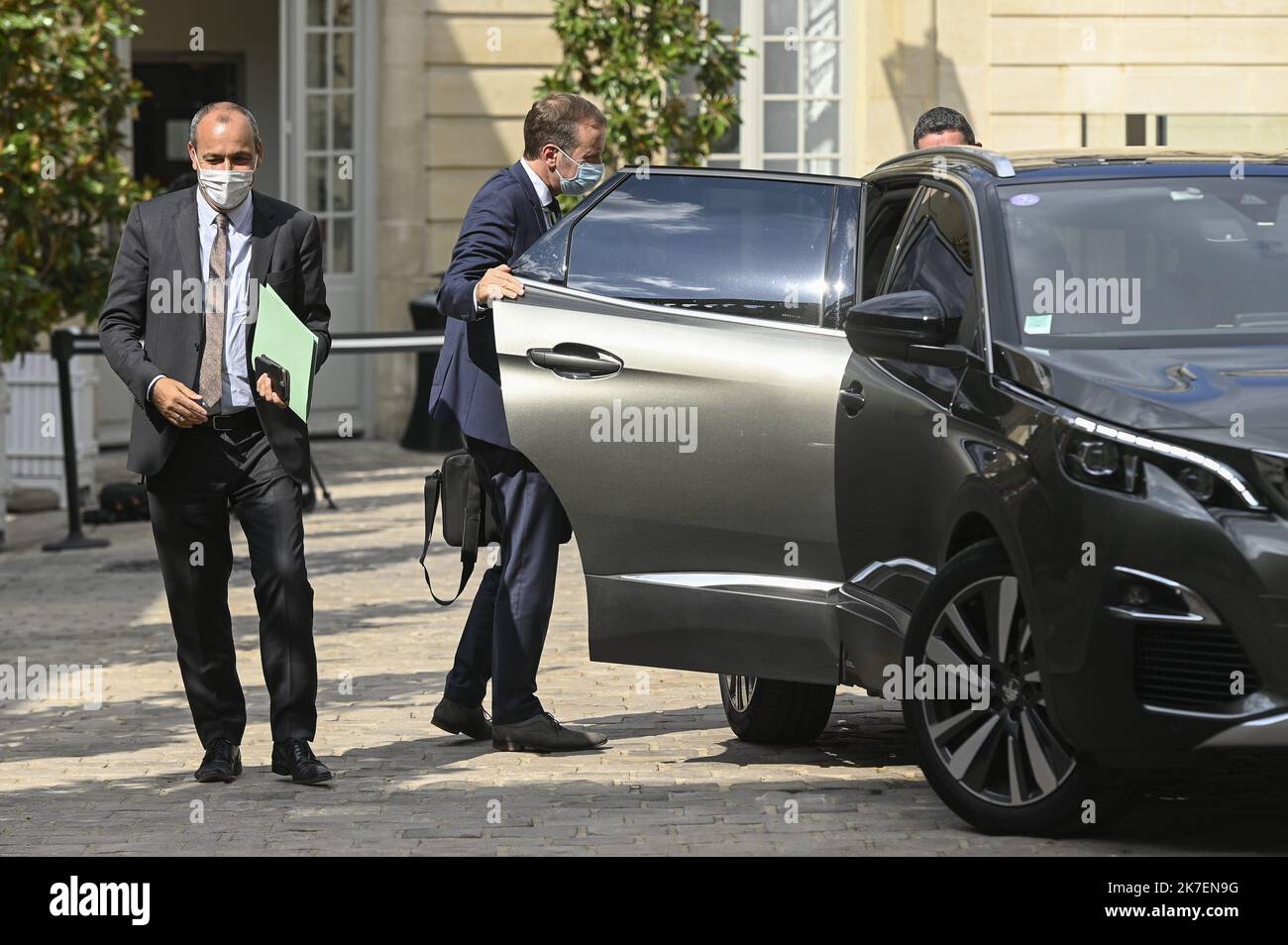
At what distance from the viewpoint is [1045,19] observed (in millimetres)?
19688

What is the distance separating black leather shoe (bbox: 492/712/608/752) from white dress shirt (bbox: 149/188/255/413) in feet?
4.70

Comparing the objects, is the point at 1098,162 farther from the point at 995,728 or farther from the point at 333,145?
the point at 333,145

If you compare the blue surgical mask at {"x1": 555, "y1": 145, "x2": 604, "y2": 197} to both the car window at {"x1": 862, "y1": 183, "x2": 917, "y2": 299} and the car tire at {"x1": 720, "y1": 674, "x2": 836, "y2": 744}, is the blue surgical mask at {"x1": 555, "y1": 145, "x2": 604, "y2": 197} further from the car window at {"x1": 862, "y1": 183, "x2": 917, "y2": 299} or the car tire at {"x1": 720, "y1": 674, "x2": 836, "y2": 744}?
the car tire at {"x1": 720, "y1": 674, "x2": 836, "y2": 744}

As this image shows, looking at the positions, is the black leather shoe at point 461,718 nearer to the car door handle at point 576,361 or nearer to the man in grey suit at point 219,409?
the man in grey suit at point 219,409

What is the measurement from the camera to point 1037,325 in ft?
19.6

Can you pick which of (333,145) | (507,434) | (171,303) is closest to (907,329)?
(507,434)

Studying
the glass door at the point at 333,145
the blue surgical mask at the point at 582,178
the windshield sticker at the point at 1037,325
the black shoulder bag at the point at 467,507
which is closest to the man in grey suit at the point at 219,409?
the black shoulder bag at the point at 467,507

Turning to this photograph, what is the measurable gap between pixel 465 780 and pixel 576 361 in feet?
4.36

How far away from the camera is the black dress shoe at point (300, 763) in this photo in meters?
6.87

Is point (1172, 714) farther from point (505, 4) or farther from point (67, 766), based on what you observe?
point (505, 4)

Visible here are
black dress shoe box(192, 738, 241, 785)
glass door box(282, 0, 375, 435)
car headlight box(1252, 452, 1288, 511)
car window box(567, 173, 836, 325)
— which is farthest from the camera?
glass door box(282, 0, 375, 435)

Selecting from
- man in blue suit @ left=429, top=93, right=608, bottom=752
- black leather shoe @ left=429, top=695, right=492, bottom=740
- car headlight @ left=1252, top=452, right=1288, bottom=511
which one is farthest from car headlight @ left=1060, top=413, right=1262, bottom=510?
black leather shoe @ left=429, top=695, right=492, bottom=740

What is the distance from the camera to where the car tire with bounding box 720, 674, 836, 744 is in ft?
24.2

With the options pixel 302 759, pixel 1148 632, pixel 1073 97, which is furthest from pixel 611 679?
pixel 1073 97
